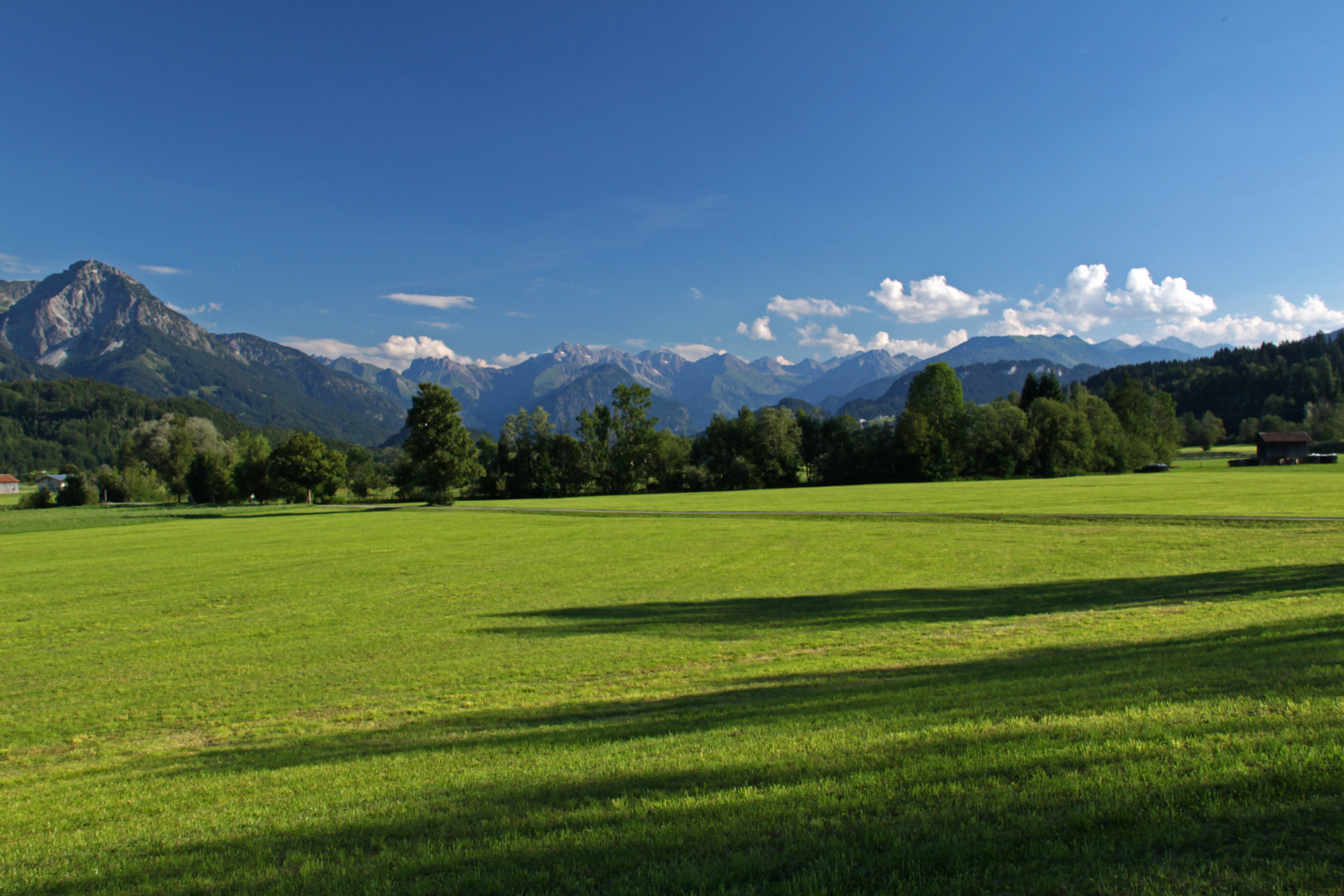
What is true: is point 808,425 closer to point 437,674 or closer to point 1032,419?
point 1032,419

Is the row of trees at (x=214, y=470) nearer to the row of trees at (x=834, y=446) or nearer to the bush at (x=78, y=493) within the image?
the bush at (x=78, y=493)

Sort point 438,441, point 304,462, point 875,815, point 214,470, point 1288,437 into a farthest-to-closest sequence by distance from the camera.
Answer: point 214,470 < point 1288,437 < point 304,462 < point 438,441 < point 875,815

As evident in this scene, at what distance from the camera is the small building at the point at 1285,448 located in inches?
4195

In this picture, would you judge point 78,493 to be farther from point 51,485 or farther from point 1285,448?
point 1285,448

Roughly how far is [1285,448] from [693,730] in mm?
143318

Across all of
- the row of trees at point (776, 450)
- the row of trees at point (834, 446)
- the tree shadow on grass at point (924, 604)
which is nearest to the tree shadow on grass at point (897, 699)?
the tree shadow on grass at point (924, 604)

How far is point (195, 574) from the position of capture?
2878 centimetres

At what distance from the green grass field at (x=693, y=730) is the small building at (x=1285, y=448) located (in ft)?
372

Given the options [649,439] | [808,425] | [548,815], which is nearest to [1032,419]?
[808,425]

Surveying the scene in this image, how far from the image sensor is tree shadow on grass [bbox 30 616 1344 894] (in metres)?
4.43

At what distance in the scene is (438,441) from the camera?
79.3m

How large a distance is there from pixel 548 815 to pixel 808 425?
369 ft

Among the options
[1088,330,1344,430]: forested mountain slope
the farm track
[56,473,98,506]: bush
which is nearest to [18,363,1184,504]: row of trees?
[56,473,98,506]: bush

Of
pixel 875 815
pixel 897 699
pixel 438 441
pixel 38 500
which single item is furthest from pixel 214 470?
pixel 875 815
